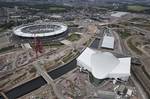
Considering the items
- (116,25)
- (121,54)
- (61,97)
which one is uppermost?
(116,25)

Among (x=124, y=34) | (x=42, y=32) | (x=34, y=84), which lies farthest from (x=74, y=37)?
(x=34, y=84)

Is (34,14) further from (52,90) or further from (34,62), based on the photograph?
(52,90)

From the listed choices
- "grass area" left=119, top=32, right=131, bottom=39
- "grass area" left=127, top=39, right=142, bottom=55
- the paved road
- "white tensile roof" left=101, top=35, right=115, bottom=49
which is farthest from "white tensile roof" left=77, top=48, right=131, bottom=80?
"grass area" left=119, top=32, right=131, bottom=39

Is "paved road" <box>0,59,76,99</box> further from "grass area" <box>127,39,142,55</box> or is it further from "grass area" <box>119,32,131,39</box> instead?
"grass area" <box>119,32,131,39</box>

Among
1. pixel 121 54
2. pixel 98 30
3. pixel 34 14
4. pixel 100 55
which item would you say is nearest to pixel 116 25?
pixel 98 30

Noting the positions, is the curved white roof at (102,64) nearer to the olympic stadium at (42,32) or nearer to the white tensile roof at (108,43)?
the white tensile roof at (108,43)
